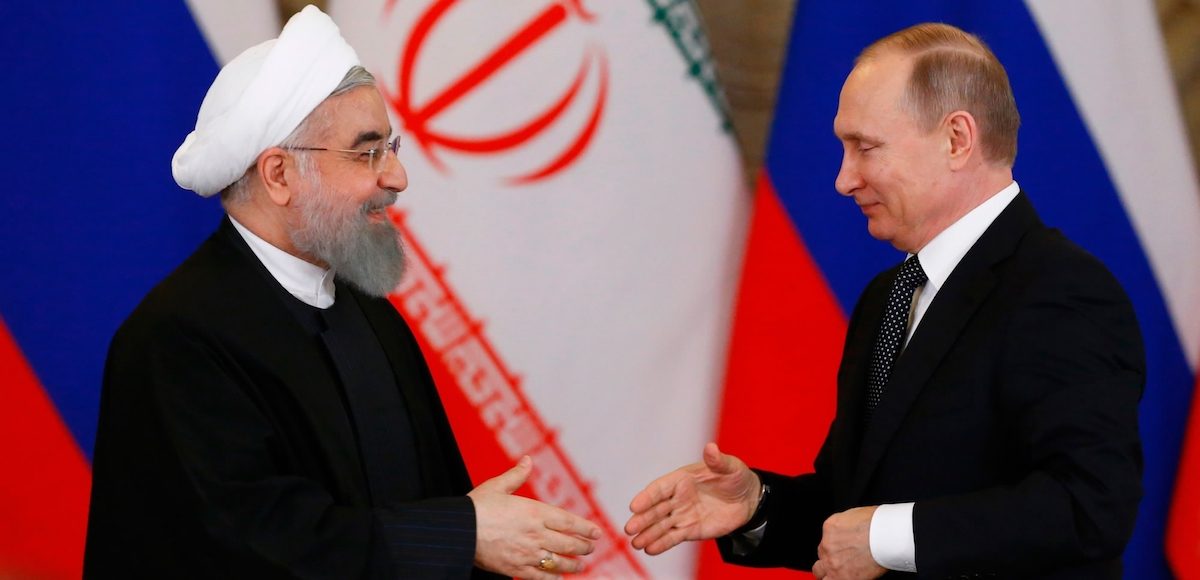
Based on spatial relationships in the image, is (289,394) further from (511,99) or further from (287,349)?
(511,99)

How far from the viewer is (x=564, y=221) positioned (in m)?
3.32

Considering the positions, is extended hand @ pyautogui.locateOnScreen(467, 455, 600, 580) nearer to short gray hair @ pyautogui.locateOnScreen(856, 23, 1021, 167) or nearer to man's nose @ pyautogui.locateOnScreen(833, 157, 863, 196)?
man's nose @ pyautogui.locateOnScreen(833, 157, 863, 196)

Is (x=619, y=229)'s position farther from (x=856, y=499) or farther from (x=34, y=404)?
(x=34, y=404)

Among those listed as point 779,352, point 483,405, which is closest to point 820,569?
point 779,352

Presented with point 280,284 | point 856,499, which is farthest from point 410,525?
point 856,499

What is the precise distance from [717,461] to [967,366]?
20.5 inches

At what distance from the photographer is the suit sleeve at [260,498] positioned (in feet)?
6.50

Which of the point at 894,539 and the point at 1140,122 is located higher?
the point at 1140,122

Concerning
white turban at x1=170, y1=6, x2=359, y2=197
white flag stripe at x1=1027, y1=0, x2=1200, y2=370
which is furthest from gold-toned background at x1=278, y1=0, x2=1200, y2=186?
white turban at x1=170, y1=6, x2=359, y2=197

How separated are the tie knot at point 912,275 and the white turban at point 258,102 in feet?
3.46

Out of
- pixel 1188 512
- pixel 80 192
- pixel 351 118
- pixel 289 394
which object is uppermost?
pixel 80 192

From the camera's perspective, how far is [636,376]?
11.1ft

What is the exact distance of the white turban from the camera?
2172 millimetres

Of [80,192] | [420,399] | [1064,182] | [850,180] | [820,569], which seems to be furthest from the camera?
[80,192]
